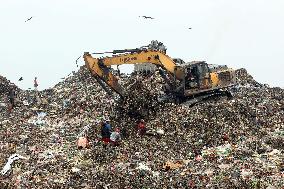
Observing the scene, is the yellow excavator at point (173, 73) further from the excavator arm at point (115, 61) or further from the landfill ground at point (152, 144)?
the landfill ground at point (152, 144)

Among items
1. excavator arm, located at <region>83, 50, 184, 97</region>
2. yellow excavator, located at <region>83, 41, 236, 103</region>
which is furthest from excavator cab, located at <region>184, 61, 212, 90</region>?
excavator arm, located at <region>83, 50, 184, 97</region>

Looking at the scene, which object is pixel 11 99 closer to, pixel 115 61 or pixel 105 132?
pixel 115 61

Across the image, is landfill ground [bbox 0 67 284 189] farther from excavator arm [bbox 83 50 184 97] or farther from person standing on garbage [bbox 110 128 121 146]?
excavator arm [bbox 83 50 184 97]

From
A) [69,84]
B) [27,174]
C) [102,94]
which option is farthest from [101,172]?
[69,84]

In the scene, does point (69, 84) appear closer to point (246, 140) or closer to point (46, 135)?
point (46, 135)

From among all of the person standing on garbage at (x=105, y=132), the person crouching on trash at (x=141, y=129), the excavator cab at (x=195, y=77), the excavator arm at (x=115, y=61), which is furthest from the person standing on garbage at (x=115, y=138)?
the excavator cab at (x=195, y=77)
